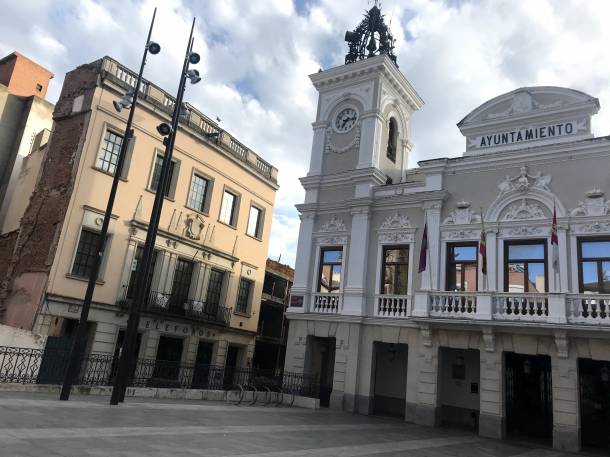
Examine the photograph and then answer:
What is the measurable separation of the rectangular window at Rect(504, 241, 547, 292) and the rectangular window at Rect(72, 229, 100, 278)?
1620 centimetres

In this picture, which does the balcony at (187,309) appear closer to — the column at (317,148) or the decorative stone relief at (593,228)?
the column at (317,148)

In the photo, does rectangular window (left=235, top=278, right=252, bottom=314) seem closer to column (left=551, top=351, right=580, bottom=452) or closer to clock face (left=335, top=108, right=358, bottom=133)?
clock face (left=335, top=108, right=358, bottom=133)

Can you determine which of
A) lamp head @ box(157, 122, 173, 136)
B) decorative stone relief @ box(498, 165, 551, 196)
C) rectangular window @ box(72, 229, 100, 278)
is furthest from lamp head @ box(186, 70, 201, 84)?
decorative stone relief @ box(498, 165, 551, 196)

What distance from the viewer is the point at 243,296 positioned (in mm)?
29250

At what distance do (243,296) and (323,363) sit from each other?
8355mm

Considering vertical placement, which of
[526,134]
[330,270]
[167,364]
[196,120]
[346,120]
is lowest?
[167,364]

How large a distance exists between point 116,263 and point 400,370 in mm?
13015

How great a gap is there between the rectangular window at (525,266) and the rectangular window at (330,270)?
→ 6987 mm

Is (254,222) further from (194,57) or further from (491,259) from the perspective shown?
(194,57)

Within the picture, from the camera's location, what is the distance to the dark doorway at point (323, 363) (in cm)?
2152

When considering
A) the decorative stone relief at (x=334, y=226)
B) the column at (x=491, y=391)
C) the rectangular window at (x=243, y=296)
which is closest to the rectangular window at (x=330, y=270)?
the decorative stone relief at (x=334, y=226)

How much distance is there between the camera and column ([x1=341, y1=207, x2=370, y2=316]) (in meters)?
20.4

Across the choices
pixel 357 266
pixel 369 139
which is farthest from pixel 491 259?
pixel 369 139

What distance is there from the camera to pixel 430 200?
19.9 meters
